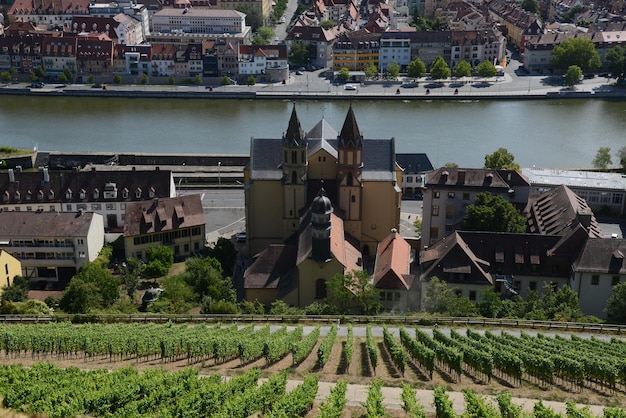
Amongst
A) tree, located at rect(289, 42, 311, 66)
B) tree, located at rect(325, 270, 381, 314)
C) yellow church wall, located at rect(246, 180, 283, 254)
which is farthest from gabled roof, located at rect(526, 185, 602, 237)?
tree, located at rect(289, 42, 311, 66)

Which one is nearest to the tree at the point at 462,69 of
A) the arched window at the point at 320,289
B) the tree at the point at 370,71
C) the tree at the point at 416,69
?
the tree at the point at 416,69

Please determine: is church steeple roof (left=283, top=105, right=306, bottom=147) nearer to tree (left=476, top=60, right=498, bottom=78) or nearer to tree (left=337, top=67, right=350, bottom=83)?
tree (left=337, top=67, right=350, bottom=83)

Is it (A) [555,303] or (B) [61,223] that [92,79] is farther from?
(A) [555,303]

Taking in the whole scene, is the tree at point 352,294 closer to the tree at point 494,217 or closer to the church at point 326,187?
the church at point 326,187

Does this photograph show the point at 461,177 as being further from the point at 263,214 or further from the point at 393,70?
the point at 393,70

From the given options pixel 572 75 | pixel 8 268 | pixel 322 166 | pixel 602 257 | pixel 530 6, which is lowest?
pixel 8 268

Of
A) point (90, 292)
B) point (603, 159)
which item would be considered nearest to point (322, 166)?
point (90, 292)
